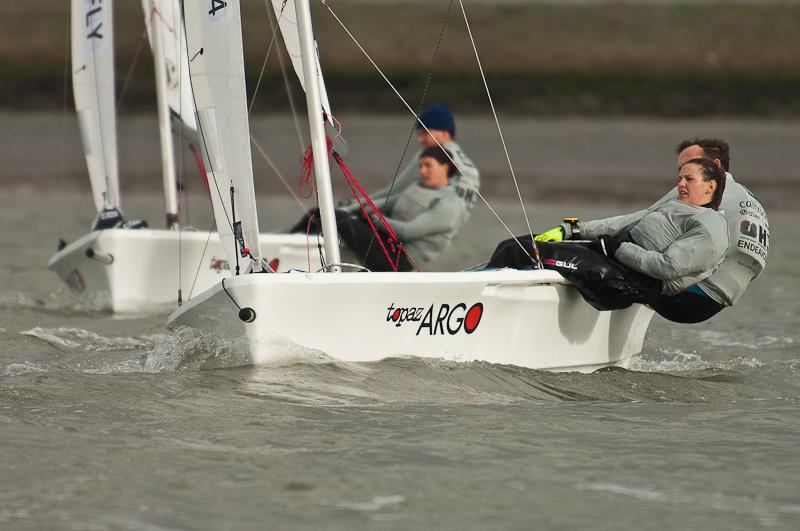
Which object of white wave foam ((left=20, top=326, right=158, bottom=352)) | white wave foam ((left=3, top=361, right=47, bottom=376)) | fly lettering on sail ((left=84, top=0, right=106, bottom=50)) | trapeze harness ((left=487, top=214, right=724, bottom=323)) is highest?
fly lettering on sail ((left=84, top=0, right=106, bottom=50))

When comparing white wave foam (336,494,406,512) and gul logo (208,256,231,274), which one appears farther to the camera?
gul logo (208,256,231,274)

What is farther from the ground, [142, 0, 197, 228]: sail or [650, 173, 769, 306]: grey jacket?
[142, 0, 197, 228]: sail

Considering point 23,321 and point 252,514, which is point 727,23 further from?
point 252,514

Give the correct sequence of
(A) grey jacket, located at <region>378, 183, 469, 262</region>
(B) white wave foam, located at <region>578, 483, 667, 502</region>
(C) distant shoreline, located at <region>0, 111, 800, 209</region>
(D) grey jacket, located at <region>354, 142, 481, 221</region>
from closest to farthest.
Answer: (B) white wave foam, located at <region>578, 483, 667, 502</region> → (A) grey jacket, located at <region>378, 183, 469, 262</region> → (D) grey jacket, located at <region>354, 142, 481, 221</region> → (C) distant shoreline, located at <region>0, 111, 800, 209</region>

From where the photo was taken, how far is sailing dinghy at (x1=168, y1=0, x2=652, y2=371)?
5887mm

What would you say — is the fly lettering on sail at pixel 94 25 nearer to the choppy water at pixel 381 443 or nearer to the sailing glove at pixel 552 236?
the choppy water at pixel 381 443

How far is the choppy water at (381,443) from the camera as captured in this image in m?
4.45

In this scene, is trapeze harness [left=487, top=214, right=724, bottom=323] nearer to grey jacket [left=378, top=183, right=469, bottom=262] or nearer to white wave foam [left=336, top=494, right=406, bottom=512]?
grey jacket [left=378, top=183, right=469, bottom=262]

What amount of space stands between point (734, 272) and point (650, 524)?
2.58m

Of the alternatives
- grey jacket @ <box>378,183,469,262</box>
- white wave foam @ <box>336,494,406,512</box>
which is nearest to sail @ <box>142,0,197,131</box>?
grey jacket @ <box>378,183,469,262</box>

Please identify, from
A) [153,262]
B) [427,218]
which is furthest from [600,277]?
[153,262]

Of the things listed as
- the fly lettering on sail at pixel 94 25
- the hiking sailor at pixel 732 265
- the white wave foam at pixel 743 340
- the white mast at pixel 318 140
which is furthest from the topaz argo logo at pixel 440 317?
the fly lettering on sail at pixel 94 25

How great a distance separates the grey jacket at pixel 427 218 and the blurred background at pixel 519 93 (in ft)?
26.5

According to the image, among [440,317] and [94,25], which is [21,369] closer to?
[440,317]
